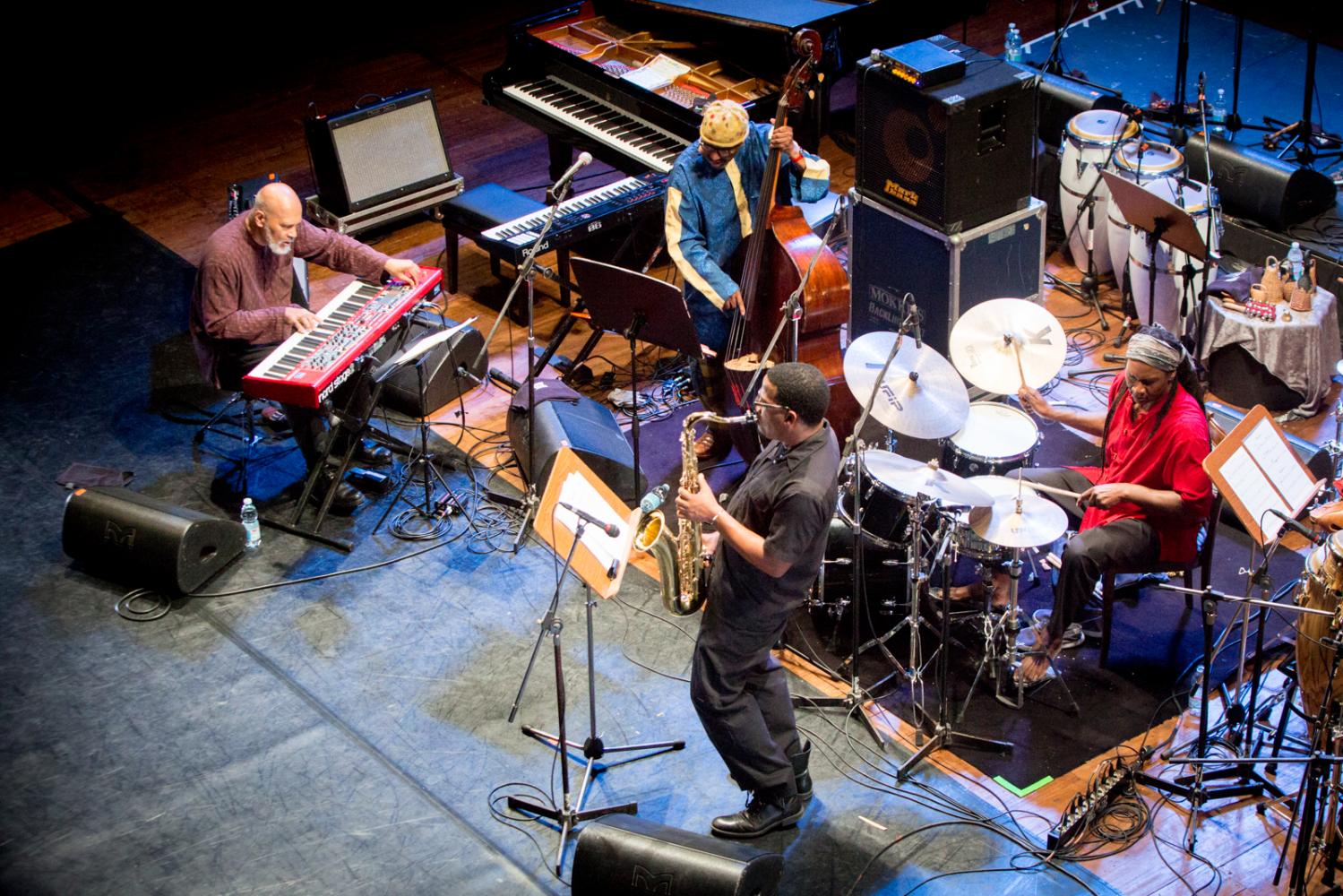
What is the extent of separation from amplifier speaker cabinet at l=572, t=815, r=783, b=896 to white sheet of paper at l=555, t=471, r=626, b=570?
88 centimetres

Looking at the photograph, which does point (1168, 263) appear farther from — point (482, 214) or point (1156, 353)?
point (482, 214)

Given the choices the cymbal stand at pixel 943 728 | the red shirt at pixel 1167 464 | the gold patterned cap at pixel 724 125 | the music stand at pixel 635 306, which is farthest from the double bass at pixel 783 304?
the red shirt at pixel 1167 464

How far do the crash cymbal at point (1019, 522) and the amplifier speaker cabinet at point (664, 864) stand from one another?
140 cm

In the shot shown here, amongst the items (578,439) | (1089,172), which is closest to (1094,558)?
(578,439)

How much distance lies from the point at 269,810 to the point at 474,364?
297 cm

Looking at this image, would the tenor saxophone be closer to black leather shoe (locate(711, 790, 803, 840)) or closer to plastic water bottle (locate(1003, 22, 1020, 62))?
black leather shoe (locate(711, 790, 803, 840))

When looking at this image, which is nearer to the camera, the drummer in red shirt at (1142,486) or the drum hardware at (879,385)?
the drum hardware at (879,385)

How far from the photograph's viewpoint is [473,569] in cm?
666

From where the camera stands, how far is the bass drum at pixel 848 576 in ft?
20.0

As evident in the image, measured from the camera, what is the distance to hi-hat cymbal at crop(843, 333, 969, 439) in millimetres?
5309

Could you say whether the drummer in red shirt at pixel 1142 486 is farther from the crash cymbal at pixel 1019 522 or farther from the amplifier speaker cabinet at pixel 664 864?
the amplifier speaker cabinet at pixel 664 864

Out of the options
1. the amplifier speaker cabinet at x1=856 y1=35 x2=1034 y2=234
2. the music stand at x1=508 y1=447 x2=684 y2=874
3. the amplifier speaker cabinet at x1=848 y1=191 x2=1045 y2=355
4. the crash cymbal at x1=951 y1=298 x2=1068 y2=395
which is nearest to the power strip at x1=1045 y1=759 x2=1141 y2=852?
the crash cymbal at x1=951 y1=298 x2=1068 y2=395

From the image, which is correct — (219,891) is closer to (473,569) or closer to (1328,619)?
(473,569)

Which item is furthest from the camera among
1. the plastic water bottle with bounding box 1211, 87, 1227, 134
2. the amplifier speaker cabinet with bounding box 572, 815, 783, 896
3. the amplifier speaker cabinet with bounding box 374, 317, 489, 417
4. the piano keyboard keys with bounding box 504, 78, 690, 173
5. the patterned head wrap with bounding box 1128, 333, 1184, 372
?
the plastic water bottle with bounding box 1211, 87, 1227, 134
